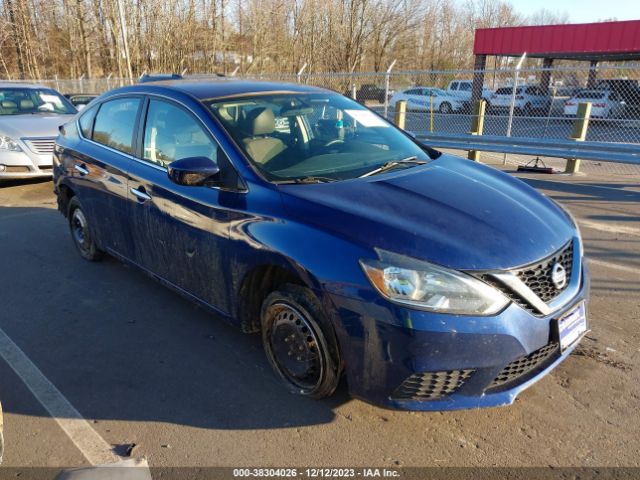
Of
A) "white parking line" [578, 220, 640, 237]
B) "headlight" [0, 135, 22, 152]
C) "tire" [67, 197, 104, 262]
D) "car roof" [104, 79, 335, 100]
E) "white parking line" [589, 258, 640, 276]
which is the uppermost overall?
"car roof" [104, 79, 335, 100]

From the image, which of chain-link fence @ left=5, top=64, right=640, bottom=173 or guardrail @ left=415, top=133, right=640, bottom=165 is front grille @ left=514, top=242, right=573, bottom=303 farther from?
chain-link fence @ left=5, top=64, right=640, bottom=173

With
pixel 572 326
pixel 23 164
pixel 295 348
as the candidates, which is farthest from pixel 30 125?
pixel 572 326

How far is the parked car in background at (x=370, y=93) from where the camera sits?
17.7 m

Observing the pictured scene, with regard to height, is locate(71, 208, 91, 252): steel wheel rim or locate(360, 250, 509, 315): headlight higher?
locate(360, 250, 509, 315): headlight

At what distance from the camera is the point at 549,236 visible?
271 cm

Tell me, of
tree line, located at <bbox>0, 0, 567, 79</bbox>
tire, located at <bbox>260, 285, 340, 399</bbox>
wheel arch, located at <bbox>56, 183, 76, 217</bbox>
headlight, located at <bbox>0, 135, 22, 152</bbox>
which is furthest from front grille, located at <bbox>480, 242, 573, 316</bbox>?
tree line, located at <bbox>0, 0, 567, 79</bbox>

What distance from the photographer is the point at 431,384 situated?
7.97 ft

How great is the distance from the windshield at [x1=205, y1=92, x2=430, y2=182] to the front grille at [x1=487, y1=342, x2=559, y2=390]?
55.3 inches

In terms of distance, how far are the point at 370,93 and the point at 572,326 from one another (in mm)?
16628

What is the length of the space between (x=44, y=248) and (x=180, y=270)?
9.60 ft

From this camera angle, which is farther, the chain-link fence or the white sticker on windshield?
the chain-link fence

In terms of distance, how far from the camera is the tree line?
32.1 m

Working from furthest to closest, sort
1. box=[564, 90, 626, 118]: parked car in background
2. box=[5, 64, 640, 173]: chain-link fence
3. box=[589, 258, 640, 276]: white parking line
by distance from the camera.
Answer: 1. box=[564, 90, 626, 118]: parked car in background
2. box=[5, 64, 640, 173]: chain-link fence
3. box=[589, 258, 640, 276]: white parking line

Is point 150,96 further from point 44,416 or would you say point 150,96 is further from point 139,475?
point 139,475
